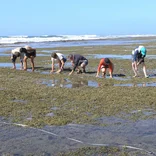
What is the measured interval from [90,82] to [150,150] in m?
A: 8.82

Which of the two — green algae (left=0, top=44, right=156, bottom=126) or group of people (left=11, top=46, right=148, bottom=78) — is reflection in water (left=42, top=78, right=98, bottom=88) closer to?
green algae (left=0, top=44, right=156, bottom=126)

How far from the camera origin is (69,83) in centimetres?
1452

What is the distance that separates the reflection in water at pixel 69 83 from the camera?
1382 cm

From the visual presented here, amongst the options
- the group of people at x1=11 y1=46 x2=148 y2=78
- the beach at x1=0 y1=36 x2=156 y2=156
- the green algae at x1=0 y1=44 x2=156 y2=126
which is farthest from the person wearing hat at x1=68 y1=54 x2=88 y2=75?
the beach at x1=0 y1=36 x2=156 y2=156

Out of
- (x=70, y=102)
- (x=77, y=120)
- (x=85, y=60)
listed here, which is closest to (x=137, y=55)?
(x=85, y=60)

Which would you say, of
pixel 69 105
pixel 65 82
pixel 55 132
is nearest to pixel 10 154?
pixel 55 132

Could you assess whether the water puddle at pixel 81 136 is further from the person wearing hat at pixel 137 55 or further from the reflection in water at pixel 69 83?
the person wearing hat at pixel 137 55

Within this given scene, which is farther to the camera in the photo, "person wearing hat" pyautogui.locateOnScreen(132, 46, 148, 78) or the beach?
"person wearing hat" pyautogui.locateOnScreen(132, 46, 148, 78)

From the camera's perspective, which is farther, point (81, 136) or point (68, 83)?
point (68, 83)

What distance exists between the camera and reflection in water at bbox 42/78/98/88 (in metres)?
13.8

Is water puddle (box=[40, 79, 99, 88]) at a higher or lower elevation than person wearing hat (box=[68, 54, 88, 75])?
lower

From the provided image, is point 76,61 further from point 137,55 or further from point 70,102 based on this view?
point 70,102

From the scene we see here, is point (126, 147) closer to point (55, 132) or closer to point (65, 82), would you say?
point (55, 132)

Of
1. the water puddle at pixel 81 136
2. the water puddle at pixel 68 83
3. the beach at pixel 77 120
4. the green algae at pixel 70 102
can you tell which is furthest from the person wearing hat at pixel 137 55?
the water puddle at pixel 81 136
